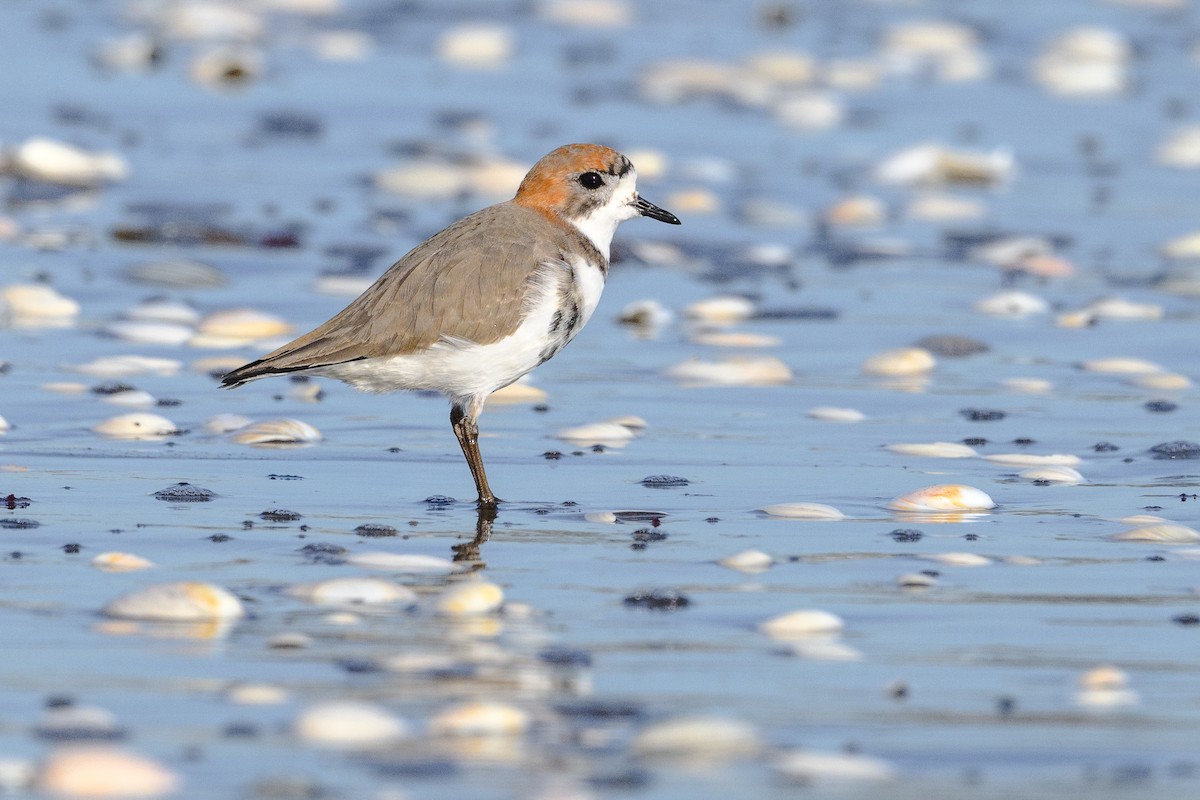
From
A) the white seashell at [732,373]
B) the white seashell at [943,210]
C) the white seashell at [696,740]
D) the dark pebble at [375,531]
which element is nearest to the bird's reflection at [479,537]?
the dark pebble at [375,531]

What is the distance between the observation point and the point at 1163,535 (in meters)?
5.28

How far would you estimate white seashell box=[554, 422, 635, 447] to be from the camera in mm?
6613

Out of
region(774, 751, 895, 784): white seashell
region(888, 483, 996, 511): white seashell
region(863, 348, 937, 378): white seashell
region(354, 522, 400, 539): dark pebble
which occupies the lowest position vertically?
region(774, 751, 895, 784): white seashell

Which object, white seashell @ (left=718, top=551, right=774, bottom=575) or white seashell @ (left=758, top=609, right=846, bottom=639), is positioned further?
white seashell @ (left=718, top=551, right=774, bottom=575)

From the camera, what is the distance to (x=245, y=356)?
25.2 feet

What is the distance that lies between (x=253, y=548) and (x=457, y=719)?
5.33 ft

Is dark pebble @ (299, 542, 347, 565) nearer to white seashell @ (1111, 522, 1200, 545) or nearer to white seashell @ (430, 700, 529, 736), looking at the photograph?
white seashell @ (430, 700, 529, 736)

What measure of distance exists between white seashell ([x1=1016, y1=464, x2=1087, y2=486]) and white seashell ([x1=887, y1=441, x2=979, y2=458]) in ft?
1.06

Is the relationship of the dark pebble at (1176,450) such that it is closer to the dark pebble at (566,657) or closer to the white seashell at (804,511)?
the white seashell at (804,511)

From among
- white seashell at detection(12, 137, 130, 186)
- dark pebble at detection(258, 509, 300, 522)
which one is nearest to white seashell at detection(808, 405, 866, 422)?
dark pebble at detection(258, 509, 300, 522)

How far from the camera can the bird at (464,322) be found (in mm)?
6027

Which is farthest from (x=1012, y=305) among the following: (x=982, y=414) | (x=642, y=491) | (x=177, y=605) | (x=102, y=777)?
(x=102, y=777)

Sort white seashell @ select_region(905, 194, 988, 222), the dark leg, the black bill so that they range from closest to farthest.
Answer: the dark leg
the black bill
white seashell @ select_region(905, 194, 988, 222)

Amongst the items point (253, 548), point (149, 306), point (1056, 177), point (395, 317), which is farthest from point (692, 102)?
point (253, 548)
